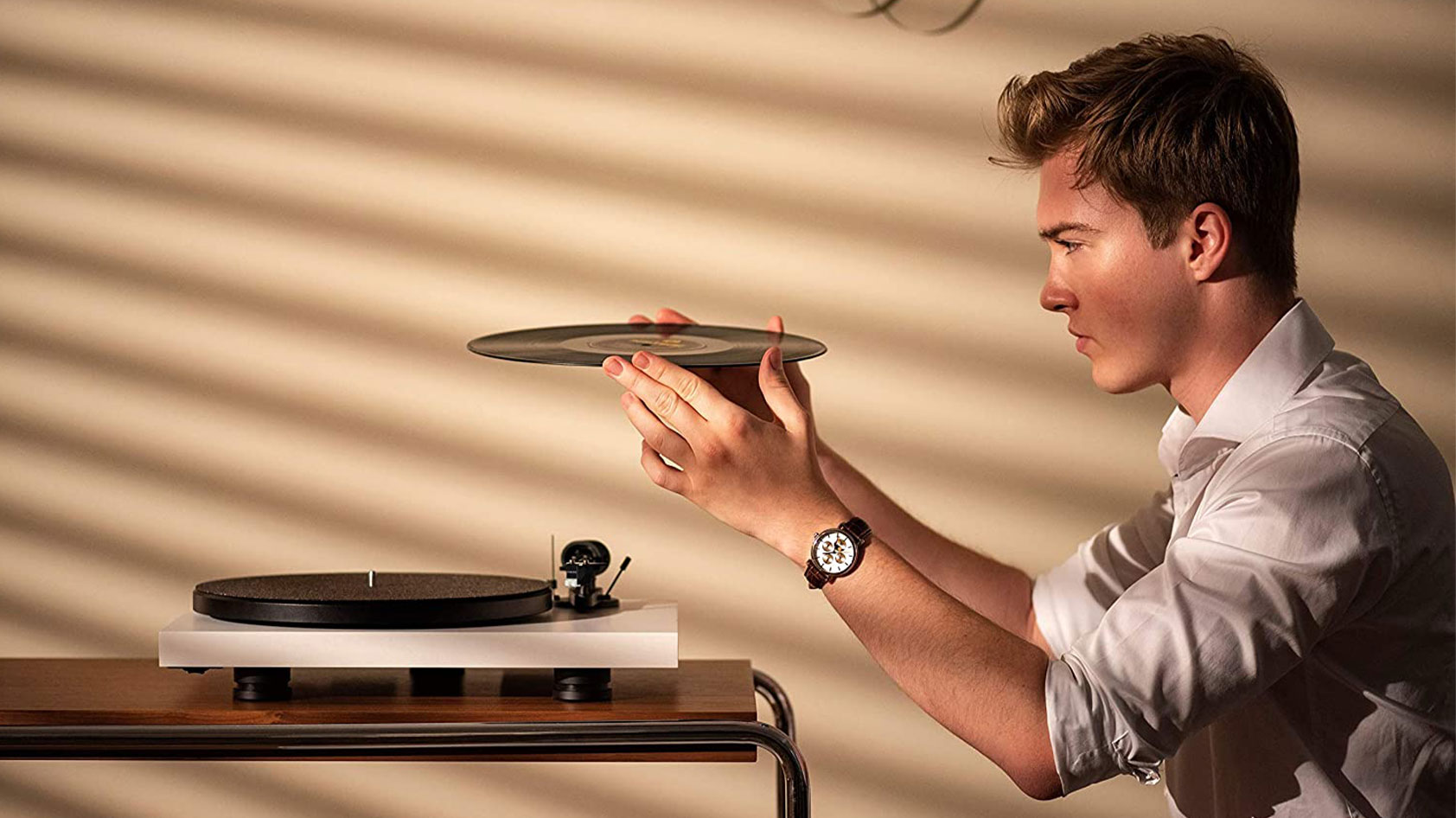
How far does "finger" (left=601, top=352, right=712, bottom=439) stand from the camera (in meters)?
1.17

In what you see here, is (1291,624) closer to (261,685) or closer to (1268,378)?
(1268,378)

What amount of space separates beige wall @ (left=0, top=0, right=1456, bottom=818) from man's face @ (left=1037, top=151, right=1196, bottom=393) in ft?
3.16

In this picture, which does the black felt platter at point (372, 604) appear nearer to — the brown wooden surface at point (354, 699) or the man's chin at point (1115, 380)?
the brown wooden surface at point (354, 699)

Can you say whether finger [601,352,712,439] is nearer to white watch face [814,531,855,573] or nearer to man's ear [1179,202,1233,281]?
white watch face [814,531,855,573]

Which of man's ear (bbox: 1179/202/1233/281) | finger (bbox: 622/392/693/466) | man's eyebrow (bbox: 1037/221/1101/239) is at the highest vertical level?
man's eyebrow (bbox: 1037/221/1101/239)

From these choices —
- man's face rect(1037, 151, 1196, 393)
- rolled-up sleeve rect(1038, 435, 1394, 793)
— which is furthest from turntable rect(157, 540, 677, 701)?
man's face rect(1037, 151, 1196, 393)

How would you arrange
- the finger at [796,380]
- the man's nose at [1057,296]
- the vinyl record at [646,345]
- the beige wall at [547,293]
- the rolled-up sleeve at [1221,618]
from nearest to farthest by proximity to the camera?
the rolled-up sleeve at [1221,618], the vinyl record at [646,345], the man's nose at [1057,296], the finger at [796,380], the beige wall at [547,293]

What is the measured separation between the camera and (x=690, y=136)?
7.66ft

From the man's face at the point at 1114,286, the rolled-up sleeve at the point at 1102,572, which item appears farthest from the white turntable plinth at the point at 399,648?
the rolled-up sleeve at the point at 1102,572

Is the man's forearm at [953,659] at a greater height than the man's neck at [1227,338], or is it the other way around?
the man's neck at [1227,338]

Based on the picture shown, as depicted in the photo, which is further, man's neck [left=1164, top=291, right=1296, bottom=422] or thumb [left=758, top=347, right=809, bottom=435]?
man's neck [left=1164, top=291, right=1296, bottom=422]

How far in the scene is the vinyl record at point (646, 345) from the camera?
123 centimetres

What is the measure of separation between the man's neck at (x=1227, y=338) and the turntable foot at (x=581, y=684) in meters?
0.57

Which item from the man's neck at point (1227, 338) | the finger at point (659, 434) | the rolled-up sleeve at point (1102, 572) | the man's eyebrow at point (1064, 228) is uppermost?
the man's eyebrow at point (1064, 228)
